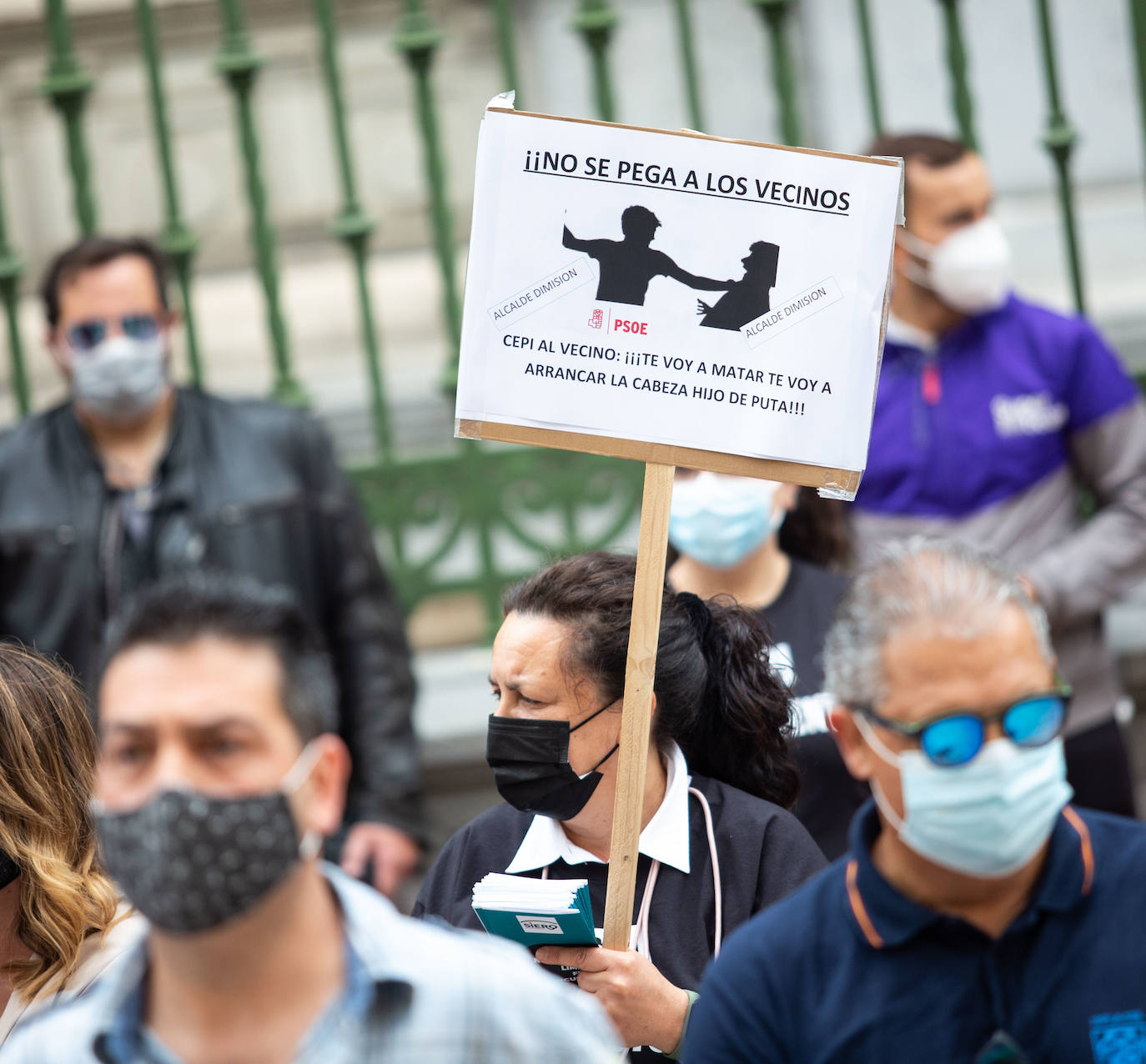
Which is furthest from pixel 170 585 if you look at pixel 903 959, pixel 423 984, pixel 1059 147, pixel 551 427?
pixel 1059 147

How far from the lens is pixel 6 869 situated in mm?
2602

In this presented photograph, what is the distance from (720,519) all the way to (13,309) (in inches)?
106

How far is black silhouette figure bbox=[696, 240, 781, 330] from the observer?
2.70 metres

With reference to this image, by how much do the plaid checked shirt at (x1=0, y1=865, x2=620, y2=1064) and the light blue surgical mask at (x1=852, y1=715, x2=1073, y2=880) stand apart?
0.49 metres

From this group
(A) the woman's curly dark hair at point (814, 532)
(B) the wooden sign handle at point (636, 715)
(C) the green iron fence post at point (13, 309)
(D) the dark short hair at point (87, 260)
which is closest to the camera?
(B) the wooden sign handle at point (636, 715)

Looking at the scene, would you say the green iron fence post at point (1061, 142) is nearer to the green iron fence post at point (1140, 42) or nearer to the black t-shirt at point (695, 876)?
the green iron fence post at point (1140, 42)

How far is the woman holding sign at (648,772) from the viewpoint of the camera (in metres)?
2.79

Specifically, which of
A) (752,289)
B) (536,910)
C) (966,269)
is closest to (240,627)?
(536,910)

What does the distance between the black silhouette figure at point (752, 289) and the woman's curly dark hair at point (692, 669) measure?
0.55 metres

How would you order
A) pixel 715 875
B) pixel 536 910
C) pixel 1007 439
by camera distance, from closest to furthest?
pixel 536 910
pixel 715 875
pixel 1007 439

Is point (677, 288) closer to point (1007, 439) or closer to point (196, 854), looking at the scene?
point (196, 854)

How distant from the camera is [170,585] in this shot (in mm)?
2100

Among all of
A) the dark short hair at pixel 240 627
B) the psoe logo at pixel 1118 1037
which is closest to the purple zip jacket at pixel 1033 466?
the psoe logo at pixel 1118 1037

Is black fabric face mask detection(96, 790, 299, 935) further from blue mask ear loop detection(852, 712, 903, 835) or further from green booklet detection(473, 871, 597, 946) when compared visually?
blue mask ear loop detection(852, 712, 903, 835)
